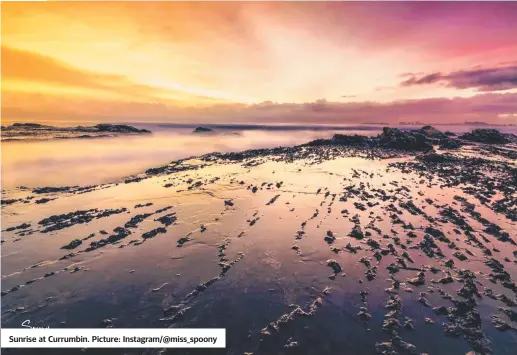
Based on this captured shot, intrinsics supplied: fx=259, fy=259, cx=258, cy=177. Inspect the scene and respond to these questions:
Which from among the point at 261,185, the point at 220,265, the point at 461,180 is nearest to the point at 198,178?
the point at 261,185

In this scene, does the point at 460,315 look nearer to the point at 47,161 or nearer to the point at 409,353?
the point at 409,353

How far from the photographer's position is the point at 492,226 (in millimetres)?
11703
